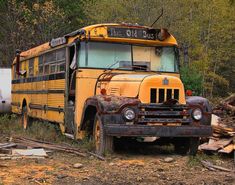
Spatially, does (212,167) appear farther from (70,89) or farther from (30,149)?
(70,89)

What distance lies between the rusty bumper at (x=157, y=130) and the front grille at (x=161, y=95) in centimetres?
56

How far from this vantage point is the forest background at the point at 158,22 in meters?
29.0

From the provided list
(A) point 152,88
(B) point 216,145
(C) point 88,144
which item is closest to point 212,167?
(B) point 216,145

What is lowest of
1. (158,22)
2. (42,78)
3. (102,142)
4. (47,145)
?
(47,145)

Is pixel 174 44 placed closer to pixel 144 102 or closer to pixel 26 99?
pixel 144 102

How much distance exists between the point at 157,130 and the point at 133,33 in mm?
2881

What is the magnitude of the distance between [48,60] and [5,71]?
7.55 meters

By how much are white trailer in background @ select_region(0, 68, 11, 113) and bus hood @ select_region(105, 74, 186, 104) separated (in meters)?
11.0

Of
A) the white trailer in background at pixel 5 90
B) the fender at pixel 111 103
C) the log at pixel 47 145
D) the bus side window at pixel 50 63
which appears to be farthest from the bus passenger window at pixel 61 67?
the white trailer in background at pixel 5 90

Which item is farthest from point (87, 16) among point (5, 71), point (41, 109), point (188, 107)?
point (188, 107)

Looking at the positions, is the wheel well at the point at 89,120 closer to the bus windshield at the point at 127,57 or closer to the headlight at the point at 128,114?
the bus windshield at the point at 127,57

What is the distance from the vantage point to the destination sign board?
35.5 ft

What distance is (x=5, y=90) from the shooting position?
20078mm

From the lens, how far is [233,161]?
9188 millimetres
